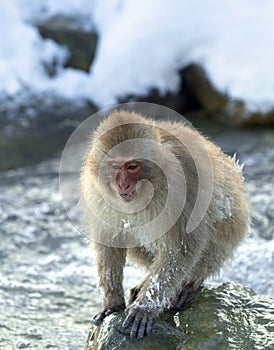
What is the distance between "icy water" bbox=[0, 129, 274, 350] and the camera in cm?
521

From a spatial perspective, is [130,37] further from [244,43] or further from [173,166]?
[173,166]

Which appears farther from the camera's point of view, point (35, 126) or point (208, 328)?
point (35, 126)

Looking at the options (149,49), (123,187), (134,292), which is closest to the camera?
(123,187)

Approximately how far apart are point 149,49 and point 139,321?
702 centimetres

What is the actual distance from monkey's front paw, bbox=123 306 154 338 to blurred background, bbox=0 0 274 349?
364cm

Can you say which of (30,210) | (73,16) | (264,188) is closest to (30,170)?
(30,210)

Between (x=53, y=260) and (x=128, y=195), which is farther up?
(x=53, y=260)

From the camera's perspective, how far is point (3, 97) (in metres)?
9.88

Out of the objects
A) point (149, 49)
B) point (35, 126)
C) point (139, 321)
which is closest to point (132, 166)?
point (139, 321)

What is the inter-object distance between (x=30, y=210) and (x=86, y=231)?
126 inches

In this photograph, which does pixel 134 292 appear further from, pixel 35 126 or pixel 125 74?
pixel 125 74

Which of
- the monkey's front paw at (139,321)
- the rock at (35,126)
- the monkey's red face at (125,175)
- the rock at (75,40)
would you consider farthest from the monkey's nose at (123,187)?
the rock at (75,40)

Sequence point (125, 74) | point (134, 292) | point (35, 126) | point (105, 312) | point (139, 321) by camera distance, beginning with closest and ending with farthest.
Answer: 1. point (139, 321)
2. point (105, 312)
3. point (134, 292)
4. point (35, 126)
5. point (125, 74)

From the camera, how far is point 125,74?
10.4 metres
